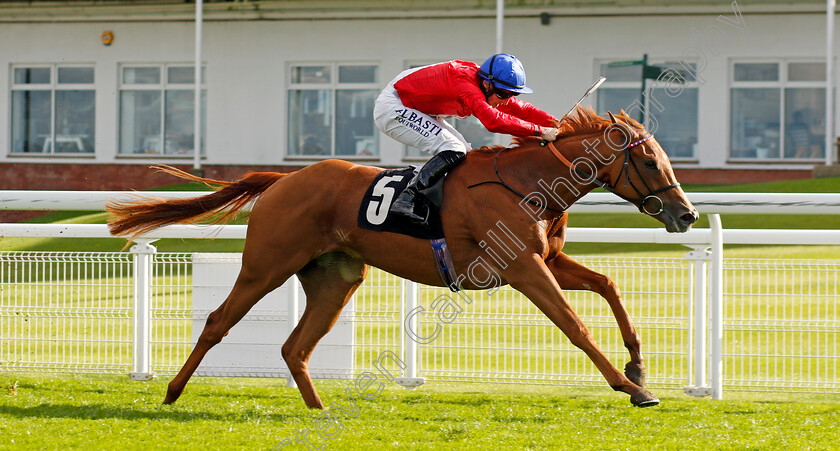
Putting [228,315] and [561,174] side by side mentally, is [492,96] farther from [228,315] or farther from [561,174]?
[228,315]

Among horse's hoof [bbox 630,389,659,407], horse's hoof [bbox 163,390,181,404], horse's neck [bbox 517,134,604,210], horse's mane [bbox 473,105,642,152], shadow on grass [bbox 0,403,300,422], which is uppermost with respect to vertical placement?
horse's mane [bbox 473,105,642,152]

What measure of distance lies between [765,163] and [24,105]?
40.3 feet

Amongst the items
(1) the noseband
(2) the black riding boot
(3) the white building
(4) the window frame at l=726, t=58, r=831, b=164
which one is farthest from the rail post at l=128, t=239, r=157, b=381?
(4) the window frame at l=726, t=58, r=831, b=164

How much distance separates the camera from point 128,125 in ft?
53.2

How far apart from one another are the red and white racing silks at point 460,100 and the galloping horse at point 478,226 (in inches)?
7.2

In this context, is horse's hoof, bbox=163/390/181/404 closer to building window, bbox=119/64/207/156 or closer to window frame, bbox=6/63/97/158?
building window, bbox=119/64/207/156

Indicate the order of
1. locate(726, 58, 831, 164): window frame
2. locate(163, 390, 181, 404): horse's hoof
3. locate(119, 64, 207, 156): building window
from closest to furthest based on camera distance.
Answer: locate(163, 390, 181, 404): horse's hoof
locate(726, 58, 831, 164): window frame
locate(119, 64, 207, 156): building window

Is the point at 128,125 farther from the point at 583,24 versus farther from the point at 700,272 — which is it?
the point at 700,272

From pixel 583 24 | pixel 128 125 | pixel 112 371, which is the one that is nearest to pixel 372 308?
pixel 112 371

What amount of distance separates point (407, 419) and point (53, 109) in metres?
14.0

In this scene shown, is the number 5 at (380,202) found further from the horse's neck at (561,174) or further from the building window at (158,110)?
the building window at (158,110)

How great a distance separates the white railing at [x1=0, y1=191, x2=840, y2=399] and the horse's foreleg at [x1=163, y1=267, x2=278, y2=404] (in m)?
0.68

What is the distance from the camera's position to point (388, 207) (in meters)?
3.91

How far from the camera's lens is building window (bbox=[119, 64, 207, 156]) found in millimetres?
15844
